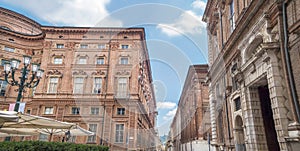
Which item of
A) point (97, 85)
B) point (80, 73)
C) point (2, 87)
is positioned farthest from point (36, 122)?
point (2, 87)

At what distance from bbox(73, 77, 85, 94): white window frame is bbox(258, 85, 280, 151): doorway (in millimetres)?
19030

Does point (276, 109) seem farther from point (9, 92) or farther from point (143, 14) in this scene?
point (9, 92)

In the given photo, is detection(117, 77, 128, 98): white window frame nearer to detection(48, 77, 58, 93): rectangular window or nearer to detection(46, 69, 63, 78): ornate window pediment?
detection(46, 69, 63, 78): ornate window pediment

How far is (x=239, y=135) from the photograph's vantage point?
9.36 m

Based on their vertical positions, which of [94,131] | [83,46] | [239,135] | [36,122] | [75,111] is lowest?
[94,131]

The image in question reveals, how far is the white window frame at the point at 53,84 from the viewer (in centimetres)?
2353

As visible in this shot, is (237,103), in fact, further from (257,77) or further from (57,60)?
(57,60)

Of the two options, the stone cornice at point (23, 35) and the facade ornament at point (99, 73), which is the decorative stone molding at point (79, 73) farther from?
the stone cornice at point (23, 35)

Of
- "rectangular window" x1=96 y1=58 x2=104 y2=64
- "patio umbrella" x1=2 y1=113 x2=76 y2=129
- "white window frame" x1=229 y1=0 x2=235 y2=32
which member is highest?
"rectangular window" x1=96 y1=58 x2=104 y2=64

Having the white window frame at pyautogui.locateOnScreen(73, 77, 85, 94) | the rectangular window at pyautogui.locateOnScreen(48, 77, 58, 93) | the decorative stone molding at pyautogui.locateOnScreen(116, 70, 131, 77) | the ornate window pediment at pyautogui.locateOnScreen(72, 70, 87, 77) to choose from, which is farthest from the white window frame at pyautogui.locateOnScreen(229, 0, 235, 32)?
the rectangular window at pyautogui.locateOnScreen(48, 77, 58, 93)

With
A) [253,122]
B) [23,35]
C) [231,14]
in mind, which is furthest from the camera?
[23,35]

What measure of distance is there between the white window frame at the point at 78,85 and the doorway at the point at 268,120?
62.4 feet

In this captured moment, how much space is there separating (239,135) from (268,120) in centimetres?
173

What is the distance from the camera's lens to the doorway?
25.4ft
